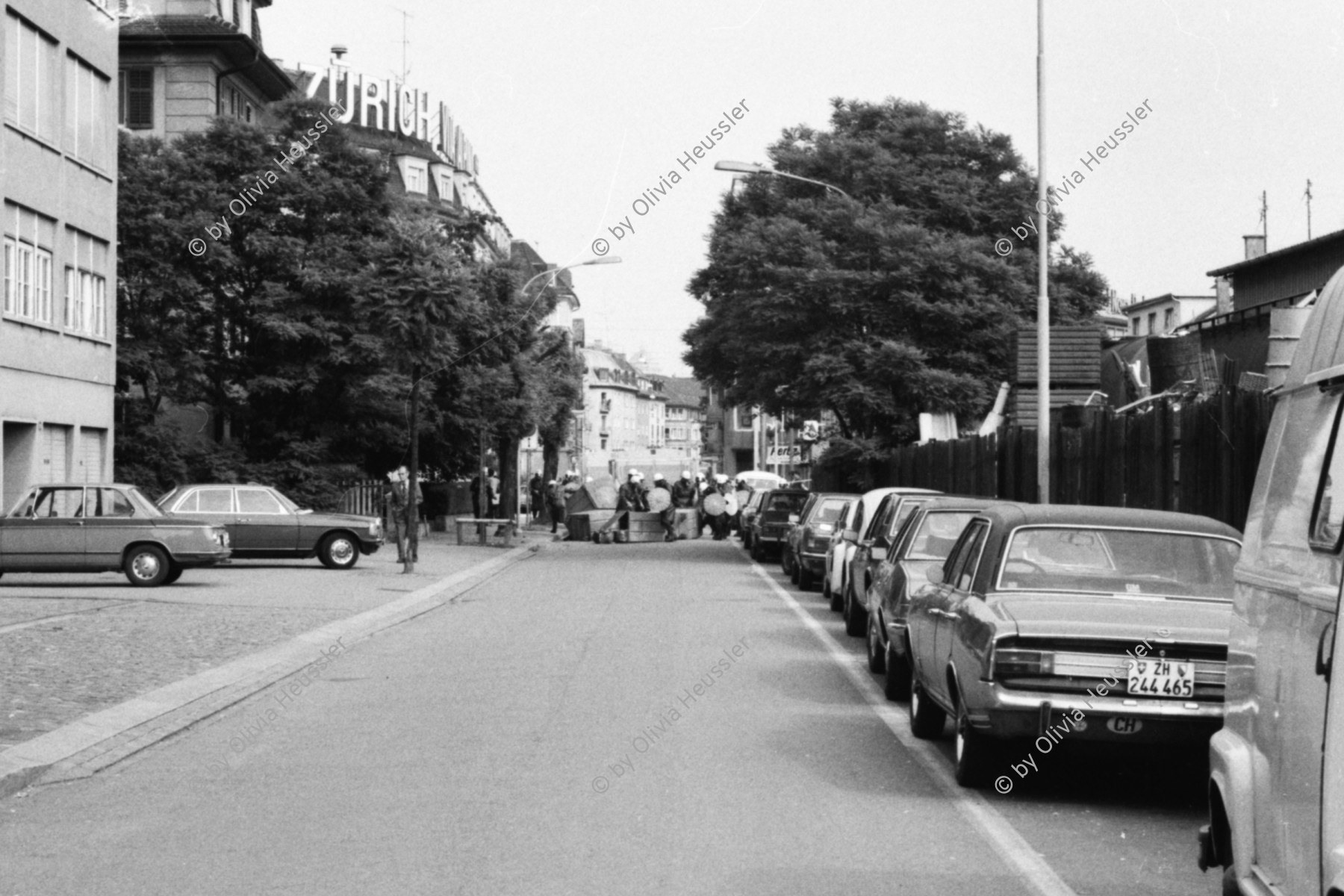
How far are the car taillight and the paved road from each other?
26.3 inches

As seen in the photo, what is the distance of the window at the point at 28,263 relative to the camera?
29.1 meters

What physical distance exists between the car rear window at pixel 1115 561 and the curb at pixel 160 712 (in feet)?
17.6

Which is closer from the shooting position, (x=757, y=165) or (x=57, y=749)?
(x=57, y=749)

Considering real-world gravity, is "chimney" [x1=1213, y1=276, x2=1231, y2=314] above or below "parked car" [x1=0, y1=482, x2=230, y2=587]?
above

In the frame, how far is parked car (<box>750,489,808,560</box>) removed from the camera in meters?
35.8

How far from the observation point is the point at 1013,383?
36219 millimetres

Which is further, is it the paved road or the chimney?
the chimney

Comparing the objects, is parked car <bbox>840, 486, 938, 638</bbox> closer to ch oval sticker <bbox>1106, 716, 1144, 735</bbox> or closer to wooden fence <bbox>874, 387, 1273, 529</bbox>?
wooden fence <bbox>874, 387, 1273, 529</bbox>

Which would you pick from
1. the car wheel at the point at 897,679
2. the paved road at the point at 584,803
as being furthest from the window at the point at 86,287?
the car wheel at the point at 897,679

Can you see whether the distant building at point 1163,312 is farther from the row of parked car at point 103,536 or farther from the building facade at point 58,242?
the row of parked car at point 103,536

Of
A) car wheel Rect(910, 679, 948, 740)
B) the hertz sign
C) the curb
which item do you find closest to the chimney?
the hertz sign

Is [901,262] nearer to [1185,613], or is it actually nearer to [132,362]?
[132,362]

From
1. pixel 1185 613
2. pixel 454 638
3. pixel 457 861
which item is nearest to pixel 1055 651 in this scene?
pixel 1185 613

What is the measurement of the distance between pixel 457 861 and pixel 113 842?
166cm
